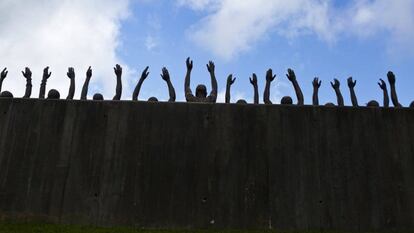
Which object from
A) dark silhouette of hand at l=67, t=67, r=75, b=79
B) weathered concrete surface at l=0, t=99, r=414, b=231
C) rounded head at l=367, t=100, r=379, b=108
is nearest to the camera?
weathered concrete surface at l=0, t=99, r=414, b=231

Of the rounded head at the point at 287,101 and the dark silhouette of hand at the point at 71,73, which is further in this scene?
the dark silhouette of hand at the point at 71,73

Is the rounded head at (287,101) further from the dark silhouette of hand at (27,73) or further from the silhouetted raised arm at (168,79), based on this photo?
the dark silhouette of hand at (27,73)

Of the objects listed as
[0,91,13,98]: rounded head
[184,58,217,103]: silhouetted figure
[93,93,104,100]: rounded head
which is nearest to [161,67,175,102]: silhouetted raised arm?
[184,58,217,103]: silhouetted figure

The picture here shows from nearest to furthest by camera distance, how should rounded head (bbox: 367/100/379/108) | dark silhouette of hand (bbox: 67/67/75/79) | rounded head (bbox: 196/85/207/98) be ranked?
rounded head (bbox: 367/100/379/108) < dark silhouette of hand (bbox: 67/67/75/79) < rounded head (bbox: 196/85/207/98)

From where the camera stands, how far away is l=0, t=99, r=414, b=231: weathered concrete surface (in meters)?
12.3

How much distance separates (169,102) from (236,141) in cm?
219

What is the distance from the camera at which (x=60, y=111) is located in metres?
13.4

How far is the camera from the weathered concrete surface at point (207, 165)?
12320 mm

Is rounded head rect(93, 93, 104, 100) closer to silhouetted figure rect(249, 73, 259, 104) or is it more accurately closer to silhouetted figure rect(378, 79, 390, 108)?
silhouetted figure rect(249, 73, 259, 104)

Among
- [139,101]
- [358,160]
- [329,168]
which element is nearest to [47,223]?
[139,101]

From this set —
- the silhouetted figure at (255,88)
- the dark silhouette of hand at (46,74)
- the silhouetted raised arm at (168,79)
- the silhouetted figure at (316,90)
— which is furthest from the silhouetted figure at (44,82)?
the silhouetted figure at (316,90)

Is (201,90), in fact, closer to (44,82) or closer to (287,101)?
(287,101)

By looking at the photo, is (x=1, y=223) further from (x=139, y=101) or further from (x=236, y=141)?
(x=236, y=141)

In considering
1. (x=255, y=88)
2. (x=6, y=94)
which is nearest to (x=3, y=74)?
(x=6, y=94)
